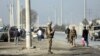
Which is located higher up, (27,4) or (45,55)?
(27,4)

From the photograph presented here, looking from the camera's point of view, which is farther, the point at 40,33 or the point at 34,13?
the point at 34,13

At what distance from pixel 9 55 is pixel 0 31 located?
93.7ft

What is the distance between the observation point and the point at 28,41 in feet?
103

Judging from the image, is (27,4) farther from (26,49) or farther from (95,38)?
(95,38)

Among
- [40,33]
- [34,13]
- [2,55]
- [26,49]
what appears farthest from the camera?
[34,13]

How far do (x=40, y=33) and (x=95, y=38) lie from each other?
8.26 meters

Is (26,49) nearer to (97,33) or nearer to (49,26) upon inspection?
(49,26)

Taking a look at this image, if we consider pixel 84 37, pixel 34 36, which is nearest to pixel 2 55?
pixel 84 37

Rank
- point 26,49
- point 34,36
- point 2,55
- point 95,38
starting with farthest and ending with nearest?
point 34,36 → point 95,38 → point 26,49 → point 2,55

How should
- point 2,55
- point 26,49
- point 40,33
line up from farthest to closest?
1. point 40,33
2. point 26,49
3. point 2,55

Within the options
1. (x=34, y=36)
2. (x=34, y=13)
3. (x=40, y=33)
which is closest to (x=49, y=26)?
(x=40, y=33)

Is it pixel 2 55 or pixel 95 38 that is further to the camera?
pixel 95 38

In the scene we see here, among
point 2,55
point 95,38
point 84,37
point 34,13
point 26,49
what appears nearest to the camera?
point 2,55

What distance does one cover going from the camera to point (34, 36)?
218 ft
